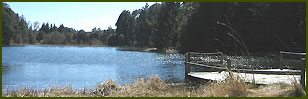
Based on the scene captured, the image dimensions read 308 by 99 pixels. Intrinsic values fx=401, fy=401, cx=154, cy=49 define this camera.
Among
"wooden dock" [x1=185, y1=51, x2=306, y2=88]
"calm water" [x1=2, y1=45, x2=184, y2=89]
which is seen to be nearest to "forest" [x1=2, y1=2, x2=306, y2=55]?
"calm water" [x1=2, y1=45, x2=184, y2=89]

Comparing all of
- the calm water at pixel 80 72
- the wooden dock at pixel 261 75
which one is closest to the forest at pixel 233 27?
the calm water at pixel 80 72

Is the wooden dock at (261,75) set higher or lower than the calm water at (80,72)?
higher

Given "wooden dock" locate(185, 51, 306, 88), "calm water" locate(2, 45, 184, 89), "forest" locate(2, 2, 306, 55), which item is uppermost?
"forest" locate(2, 2, 306, 55)

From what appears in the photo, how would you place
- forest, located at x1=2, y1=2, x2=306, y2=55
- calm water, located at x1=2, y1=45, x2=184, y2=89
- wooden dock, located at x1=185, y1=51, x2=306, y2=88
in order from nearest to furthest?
wooden dock, located at x1=185, y1=51, x2=306, y2=88
calm water, located at x1=2, y1=45, x2=184, y2=89
forest, located at x1=2, y1=2, x2=306, y2=55

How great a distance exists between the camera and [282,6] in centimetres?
4678

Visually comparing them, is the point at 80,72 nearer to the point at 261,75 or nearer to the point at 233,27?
the point at 261,75

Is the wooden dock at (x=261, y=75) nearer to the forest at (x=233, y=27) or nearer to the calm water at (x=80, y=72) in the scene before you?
the calm water at (x=80, y=72)

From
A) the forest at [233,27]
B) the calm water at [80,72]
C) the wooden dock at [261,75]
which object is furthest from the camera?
the forest at [233,27]

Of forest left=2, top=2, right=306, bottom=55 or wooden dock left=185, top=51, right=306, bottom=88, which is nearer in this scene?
wooden dock left=185, top=51, right=306, bottom=88

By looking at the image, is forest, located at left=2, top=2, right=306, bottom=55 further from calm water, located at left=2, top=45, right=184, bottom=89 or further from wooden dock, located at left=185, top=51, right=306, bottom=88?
wooden dock, located at left=185, top=51, right=306, bottom=88

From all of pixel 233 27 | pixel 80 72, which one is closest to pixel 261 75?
pixel 80 72

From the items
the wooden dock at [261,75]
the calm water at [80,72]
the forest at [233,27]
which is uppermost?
the forest at [233,27]

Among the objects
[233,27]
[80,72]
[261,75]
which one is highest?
[233,27]

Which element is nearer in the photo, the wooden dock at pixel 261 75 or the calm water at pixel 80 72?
the wooden dock at pixel 261 75
